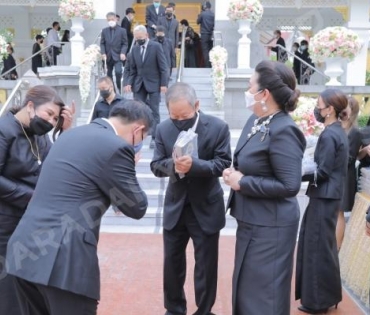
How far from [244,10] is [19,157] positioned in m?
9.31

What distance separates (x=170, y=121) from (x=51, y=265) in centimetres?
177

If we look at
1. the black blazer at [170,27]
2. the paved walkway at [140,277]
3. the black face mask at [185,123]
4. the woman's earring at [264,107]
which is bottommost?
the paved walkway at [140,277]

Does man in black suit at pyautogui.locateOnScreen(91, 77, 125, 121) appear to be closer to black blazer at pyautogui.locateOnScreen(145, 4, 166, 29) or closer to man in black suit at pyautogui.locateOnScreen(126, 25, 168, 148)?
man in black suit at pyautogui.locateOnScreen(126, 25, 168, 148)

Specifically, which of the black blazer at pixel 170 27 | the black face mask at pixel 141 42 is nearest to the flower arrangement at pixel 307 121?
the black face mask at pixel 141 42

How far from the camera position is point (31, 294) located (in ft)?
9.41

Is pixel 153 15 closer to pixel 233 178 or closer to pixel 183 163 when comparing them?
pixel 183 163

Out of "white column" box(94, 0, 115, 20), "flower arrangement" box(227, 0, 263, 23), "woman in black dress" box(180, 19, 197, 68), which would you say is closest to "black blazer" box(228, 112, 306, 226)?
"flower arrangement" box(227, 0, 263, 23)

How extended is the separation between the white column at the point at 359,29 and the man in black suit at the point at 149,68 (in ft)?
25.1

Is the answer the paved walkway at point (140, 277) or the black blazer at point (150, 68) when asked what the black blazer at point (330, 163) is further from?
the black blazer at point (150, 68)

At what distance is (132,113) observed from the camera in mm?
2869

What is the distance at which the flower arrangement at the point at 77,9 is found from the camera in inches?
459

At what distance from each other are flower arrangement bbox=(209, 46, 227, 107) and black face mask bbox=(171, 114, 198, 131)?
6735 millimetres

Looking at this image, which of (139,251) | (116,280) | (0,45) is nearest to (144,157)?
(139,251)

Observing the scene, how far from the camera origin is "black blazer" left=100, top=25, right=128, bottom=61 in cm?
1082
